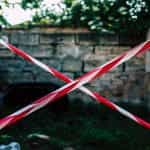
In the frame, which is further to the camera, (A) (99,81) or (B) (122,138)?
(A) (99,81)

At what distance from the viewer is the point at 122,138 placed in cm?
424

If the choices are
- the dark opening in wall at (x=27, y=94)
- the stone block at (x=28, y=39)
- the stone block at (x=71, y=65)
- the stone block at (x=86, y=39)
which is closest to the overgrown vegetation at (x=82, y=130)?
the dark opening in wall at (x=27, y=94)

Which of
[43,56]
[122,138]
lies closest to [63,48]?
[43,56]

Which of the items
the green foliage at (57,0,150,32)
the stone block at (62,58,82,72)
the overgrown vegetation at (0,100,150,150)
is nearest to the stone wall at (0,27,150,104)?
the stone block at (62,58,82,72)

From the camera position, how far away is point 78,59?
5.37 meters

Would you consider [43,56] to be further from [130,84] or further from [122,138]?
[122,138]

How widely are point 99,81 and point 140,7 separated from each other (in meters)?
1.10

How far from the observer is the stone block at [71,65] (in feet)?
17.6

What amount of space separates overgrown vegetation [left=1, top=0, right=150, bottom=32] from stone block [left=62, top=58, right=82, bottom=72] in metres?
0.50

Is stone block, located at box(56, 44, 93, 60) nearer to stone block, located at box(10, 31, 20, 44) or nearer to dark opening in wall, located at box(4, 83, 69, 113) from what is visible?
dark opening in wall, located at box(4, 83, 69, 113)

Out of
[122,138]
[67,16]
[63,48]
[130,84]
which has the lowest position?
[122,138]

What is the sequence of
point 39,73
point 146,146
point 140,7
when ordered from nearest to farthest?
point 146,146
point 140,7
point 39,73

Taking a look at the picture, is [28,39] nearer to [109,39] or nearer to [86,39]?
[86,39]

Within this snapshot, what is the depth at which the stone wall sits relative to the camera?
16.9ft
